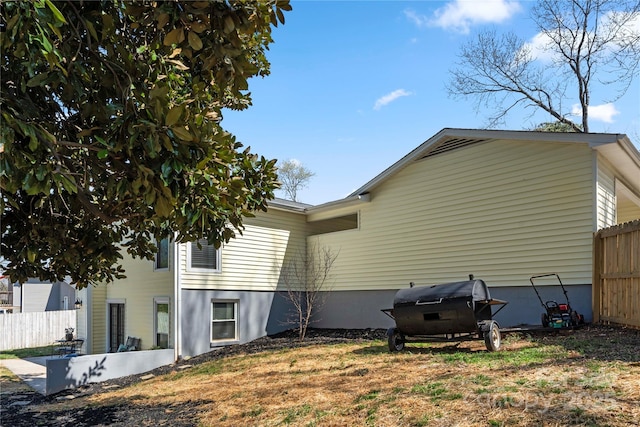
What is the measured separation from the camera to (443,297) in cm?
896

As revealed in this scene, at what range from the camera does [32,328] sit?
2352 centimetres

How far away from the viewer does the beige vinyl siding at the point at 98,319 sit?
1731cm

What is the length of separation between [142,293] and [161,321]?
4.68 feet

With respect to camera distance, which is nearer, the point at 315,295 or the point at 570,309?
the point at 570,309

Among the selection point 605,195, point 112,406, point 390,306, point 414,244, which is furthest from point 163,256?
point 605,195

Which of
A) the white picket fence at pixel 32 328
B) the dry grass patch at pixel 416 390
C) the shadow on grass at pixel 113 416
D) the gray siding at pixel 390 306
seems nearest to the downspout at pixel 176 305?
the dry grass patch at pixel 416 390

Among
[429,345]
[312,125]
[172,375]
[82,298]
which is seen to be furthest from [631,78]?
[82,298]

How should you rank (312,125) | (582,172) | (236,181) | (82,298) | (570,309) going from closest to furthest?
(236,181) < (570,309) < (582,172) < (312,125) < (82,298)

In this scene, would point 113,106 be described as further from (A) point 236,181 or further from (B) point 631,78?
(B) point 631,78

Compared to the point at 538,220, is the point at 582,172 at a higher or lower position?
higher

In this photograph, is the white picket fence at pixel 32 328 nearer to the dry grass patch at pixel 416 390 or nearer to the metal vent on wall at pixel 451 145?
the dry grass patch at pixel 416 390

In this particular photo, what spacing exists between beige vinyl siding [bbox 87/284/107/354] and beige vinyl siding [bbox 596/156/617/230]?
16.0 metres

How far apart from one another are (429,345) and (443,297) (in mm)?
1816

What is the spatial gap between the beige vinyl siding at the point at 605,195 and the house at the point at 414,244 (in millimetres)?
47
